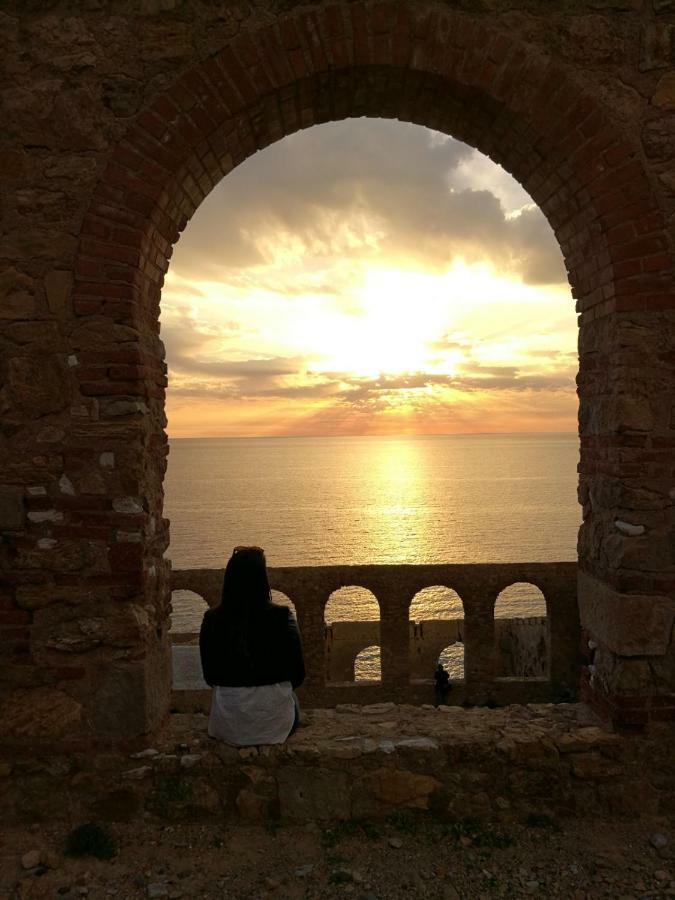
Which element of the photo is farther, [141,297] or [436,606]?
[436,606]

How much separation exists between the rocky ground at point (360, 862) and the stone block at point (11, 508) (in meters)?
2.04

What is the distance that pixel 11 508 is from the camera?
3965 mm

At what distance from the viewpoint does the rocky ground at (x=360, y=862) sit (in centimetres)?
351

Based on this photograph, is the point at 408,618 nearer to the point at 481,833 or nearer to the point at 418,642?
the point at 418,642

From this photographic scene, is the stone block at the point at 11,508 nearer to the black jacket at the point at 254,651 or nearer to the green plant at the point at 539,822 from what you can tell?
the black jacket at the point at 254,651

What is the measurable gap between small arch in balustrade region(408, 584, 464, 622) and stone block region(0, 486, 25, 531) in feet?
147

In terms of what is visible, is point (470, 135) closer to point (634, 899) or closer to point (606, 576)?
point (606, 576)

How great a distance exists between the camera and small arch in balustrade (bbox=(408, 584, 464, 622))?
158 ft

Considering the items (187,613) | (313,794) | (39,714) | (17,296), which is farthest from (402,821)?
(187,613)

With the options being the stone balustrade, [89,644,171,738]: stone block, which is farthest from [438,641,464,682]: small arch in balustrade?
[89,644,171,738]: stone block

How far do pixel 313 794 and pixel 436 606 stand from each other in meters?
48.9

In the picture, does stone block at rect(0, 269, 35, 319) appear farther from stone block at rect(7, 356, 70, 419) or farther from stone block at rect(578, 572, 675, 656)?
stone block at rect(578, 572, 675, 656)

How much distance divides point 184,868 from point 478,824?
1.95 meters

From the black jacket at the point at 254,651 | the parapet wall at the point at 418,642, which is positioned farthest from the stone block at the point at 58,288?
the parapet wall at the point at 418,642
